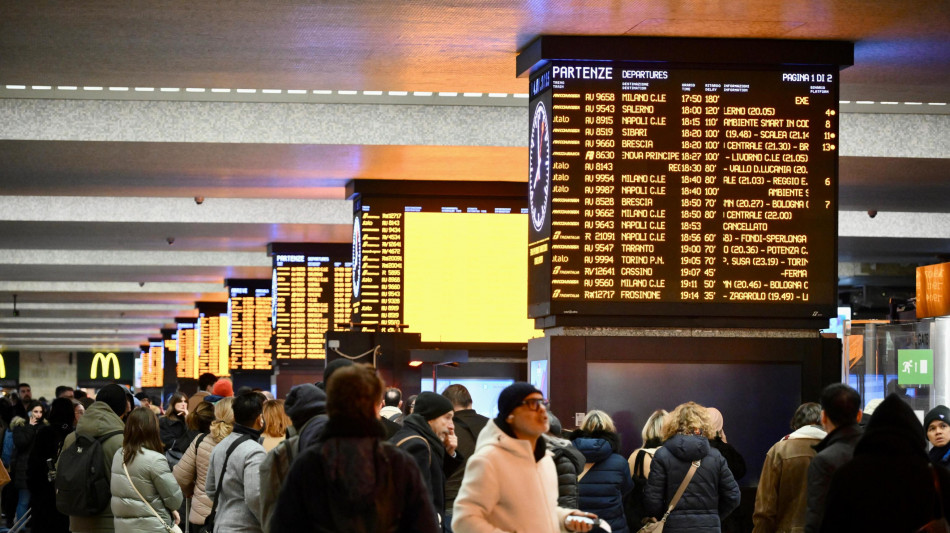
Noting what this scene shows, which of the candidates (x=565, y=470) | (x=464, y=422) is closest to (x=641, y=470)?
(x=464, y=422)

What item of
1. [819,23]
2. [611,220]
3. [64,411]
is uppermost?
[819,23]

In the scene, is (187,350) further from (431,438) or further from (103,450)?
(431,438)

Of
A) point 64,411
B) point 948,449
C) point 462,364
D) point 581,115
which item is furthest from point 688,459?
point 462,364

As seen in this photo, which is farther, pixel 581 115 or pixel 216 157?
pixel 216 157

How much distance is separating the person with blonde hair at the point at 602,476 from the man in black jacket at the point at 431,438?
3.07 feet

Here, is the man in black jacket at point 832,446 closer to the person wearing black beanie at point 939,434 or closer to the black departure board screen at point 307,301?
the person wearing black beanie at point 939,434

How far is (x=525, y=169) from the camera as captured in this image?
585 inches

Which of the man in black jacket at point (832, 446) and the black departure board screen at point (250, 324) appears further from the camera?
the black departure board screen at point (250, 324)

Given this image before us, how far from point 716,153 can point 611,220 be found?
3.11ft

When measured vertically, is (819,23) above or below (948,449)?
above

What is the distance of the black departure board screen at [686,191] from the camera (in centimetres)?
968

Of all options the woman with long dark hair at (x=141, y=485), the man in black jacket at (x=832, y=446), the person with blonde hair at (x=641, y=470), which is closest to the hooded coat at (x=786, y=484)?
the man in black jacket at (x=832, y=446)

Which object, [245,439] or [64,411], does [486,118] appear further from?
[245,439]

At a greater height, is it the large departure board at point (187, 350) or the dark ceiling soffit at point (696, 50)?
the dark ceiling soffit at point (696, 50)
